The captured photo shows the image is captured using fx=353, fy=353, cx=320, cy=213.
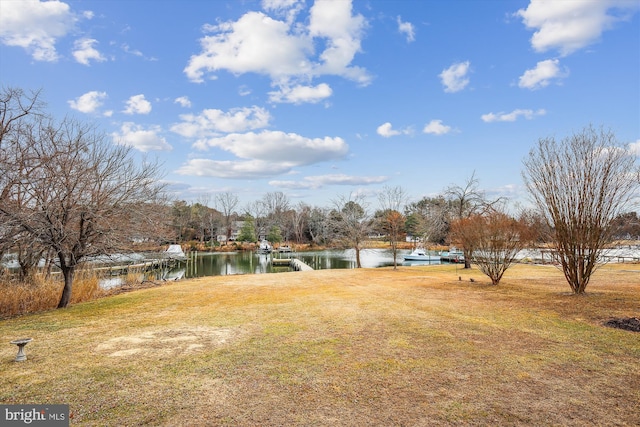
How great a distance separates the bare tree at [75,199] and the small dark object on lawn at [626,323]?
39.2 feet

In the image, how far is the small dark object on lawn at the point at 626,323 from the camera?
6.98m

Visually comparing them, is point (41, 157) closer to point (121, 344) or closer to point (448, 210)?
point (121, 344)

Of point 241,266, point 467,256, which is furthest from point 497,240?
point 241,266

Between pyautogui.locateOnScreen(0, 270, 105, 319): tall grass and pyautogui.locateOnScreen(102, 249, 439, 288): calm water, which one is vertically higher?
pyautogui.locateOnScreen(0, 270, 105, 319): tall grass

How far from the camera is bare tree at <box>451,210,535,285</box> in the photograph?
13.8 metres

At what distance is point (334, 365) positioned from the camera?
17.0ft

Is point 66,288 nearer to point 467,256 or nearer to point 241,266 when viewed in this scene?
point 467,256

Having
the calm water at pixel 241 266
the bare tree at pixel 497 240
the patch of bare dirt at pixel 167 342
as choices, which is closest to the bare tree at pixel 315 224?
the calm water at pixel 241 266

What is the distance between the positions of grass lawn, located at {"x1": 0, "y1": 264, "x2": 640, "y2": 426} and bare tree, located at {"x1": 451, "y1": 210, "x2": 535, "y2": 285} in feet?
14.5

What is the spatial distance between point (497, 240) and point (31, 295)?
52.6 feet

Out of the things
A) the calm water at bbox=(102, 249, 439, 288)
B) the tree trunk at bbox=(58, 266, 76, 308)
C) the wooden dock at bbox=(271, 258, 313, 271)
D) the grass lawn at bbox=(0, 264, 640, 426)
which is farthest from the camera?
the wooden dock at bbox=(271, 258, 313, 271)

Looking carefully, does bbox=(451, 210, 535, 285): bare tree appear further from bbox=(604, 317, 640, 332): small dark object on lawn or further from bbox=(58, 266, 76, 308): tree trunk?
bbox=(58, 266, 76, 308): tree trunk

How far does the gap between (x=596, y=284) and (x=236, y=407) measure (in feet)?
49.9

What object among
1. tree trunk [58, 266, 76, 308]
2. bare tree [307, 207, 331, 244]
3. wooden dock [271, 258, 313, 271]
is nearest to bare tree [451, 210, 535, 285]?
tree trunk [58, 266, 76, 308]
